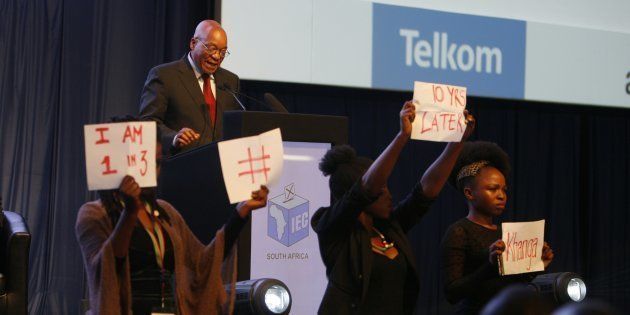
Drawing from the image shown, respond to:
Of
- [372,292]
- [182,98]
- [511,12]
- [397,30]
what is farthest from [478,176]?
[511,12]

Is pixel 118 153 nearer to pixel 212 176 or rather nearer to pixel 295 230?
pixel 212 176

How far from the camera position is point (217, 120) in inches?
150

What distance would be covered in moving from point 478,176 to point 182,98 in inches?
50.1

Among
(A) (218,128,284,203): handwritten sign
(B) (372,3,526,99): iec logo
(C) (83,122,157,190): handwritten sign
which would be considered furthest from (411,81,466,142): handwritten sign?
(B) (372,3,526,99): iec logo

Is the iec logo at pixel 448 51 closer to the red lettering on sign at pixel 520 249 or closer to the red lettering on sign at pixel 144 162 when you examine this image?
the red lettering on sign at pixel 520 249

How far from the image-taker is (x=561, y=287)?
361 cm

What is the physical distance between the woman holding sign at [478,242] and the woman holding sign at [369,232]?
0.19m

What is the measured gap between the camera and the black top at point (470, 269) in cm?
320

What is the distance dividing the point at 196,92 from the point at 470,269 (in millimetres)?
1368

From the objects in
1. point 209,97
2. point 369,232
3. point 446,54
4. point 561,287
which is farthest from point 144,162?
point 446,54

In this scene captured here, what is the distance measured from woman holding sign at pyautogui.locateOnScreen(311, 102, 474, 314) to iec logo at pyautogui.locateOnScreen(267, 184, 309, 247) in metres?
0.46

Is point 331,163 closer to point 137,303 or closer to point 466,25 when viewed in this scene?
point 137,303

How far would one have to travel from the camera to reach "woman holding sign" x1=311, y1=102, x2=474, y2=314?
118 inches

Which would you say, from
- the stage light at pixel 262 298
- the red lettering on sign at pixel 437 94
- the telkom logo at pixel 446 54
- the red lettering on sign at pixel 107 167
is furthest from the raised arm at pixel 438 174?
the telkom logo at pixel 446 54
